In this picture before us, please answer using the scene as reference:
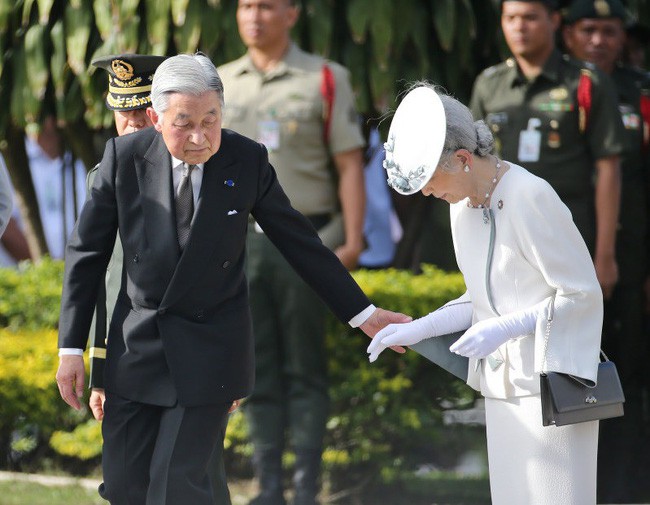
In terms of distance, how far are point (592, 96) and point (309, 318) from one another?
5.19 feet

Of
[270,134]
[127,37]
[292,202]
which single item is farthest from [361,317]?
[127,37]

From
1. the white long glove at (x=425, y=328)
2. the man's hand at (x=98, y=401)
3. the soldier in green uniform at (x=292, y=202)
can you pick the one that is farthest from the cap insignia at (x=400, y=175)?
the soldier in green uniform at (x=292, y=202)

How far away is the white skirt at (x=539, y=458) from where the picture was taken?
157 inches

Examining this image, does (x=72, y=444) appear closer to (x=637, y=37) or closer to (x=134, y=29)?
(x=134, y=29)

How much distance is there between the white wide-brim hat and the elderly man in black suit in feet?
1.79

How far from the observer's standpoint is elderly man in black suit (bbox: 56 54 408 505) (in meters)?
4.27

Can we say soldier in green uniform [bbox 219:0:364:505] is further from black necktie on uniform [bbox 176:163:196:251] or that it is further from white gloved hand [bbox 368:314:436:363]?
white gloved hand [bbox 368:314:436:363]

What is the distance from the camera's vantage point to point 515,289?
4031mm

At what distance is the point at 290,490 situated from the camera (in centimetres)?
663

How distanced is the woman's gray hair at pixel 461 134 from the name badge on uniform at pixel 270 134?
2.14 m

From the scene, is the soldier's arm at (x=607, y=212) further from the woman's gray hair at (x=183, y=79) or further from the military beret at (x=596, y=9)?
the woman's gray hair at (x=183, y=79)

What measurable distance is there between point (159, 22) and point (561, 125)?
200 centimetres

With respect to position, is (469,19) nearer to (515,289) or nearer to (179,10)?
(179,10)

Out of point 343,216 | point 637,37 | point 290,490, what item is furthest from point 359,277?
point 637,37
